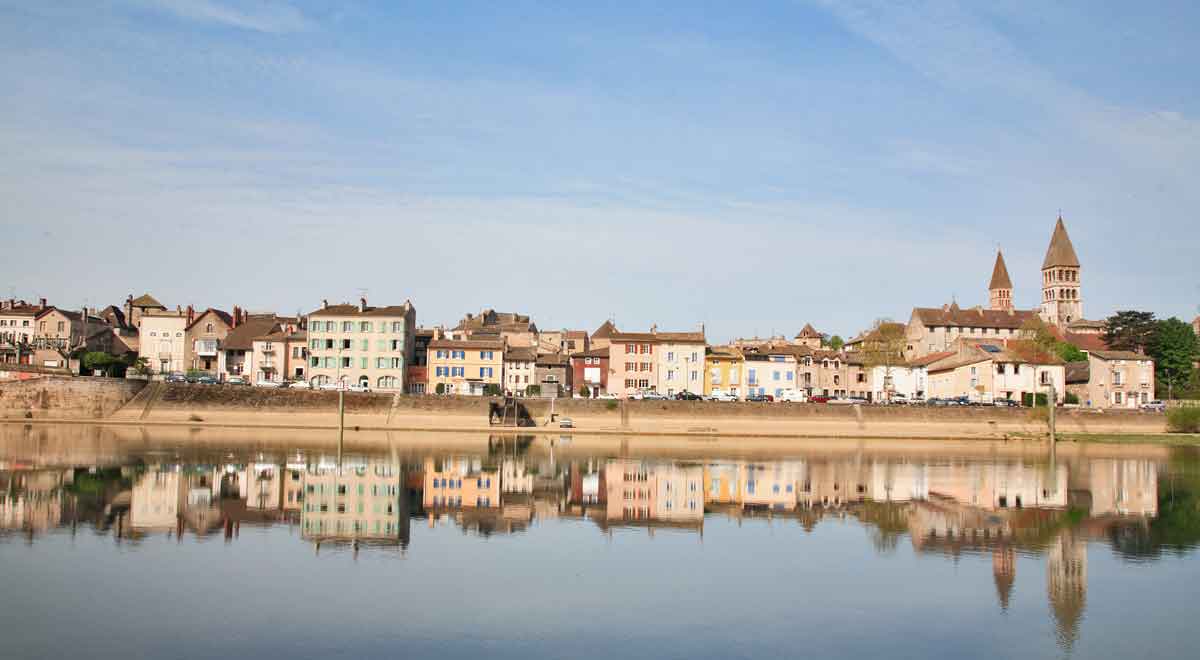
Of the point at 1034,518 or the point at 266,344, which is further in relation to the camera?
the point at 266,344

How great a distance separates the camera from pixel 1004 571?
27.4 metres

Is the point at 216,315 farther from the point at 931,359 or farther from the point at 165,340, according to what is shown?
the point at 931,359

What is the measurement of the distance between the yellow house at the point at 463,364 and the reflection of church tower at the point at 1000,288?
93751mm

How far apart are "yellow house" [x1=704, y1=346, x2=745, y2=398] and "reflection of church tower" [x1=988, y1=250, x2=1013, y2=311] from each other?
2864 inches

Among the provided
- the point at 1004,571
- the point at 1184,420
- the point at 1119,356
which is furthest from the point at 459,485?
the point at 1119,356

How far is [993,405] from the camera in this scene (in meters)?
87.9

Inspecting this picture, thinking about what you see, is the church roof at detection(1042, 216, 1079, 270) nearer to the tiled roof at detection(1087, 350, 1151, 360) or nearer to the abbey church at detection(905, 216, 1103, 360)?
the abbey church at detection(905, 216, 1103, 360)

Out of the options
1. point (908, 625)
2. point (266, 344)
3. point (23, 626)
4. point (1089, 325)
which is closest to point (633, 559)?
point (908, 625)

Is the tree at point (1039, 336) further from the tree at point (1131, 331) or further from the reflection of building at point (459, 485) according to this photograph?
the reflection of building at point (459, 485)

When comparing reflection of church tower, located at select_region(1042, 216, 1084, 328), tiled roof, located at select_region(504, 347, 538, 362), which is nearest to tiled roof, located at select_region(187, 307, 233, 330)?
tiled roof, located at select_region(504, 347, 538, 362)

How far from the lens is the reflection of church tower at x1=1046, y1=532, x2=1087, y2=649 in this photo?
861 inches

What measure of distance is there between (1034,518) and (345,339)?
225 ft

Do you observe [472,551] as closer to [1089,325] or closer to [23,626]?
[23,626]

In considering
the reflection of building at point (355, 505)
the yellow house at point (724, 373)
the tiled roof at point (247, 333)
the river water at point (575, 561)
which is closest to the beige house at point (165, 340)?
the tiled roof at point (247, 333)
